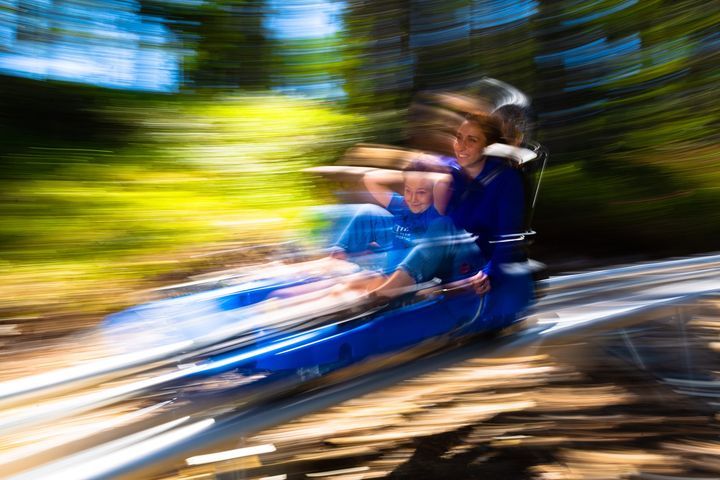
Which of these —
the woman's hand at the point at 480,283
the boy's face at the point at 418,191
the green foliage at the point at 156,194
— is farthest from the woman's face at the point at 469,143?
the green foliage at the point at 156,194

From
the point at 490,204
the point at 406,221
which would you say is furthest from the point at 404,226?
the point at 490,204

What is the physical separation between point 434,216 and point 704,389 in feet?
3.71

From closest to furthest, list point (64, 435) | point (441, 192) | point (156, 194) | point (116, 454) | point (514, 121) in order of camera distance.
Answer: point (116, 454)
point (64, 435)
point (441, 192)
point (514, 121)
point (156, 194)

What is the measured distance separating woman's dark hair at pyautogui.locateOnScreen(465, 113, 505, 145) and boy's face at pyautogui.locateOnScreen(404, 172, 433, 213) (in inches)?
6.8

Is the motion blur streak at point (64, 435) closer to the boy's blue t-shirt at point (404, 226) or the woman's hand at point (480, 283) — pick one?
the boy's blue t-shirt at point (404, 226)

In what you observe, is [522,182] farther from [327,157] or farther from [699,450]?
[327,157]

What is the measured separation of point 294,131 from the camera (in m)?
2.96

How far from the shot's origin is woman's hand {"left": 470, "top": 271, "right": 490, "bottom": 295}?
147cm

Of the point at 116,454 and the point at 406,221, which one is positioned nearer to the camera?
the point at 116,454

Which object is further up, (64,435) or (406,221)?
(406,221)

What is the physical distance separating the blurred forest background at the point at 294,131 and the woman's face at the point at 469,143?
32 cm

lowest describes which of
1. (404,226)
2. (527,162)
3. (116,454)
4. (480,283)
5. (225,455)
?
(225,455)

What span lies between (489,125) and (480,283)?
343 millimetres

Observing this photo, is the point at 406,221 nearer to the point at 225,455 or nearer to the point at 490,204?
the point at 490,204
